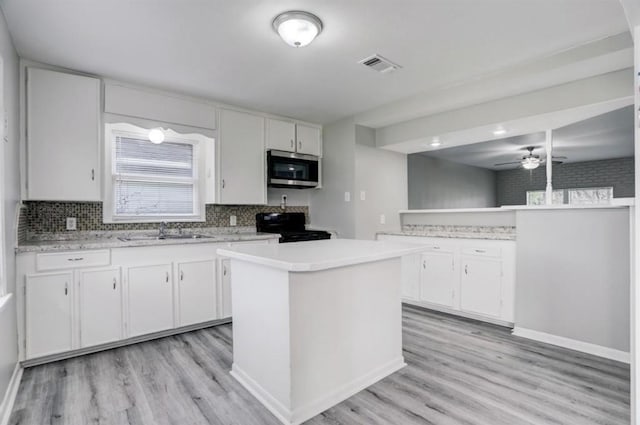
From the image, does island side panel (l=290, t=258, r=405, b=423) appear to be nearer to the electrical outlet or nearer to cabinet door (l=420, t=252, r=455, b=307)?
cabinet door (l=420, t=252, r=455, b=307)

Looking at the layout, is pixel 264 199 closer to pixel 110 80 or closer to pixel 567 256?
pixel 110 80

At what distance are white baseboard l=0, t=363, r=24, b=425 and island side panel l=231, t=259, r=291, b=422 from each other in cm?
120

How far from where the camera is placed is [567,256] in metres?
2.77

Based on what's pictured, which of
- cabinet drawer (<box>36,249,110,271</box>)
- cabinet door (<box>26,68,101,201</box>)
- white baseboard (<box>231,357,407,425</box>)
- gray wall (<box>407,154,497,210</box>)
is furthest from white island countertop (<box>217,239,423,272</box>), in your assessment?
gray wall (<box>407,154,497,210</box>)

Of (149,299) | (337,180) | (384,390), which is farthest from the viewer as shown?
(337,180)

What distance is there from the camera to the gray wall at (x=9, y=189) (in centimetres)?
194

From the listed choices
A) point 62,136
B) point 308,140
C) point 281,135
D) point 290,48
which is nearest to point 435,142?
point 308,140

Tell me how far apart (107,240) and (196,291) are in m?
0.89

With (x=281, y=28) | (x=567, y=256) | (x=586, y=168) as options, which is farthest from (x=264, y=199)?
(x=586, y=168)

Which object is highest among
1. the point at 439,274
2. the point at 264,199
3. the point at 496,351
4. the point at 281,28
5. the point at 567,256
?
the point at 281,28

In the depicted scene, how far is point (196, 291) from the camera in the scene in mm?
3166

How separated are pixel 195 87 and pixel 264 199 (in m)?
1.42

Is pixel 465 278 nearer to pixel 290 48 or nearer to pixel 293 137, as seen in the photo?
pixel 293 137

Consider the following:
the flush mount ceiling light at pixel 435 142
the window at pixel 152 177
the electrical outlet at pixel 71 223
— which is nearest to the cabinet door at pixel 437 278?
the flush mount ceiling light at pixel 435 142
